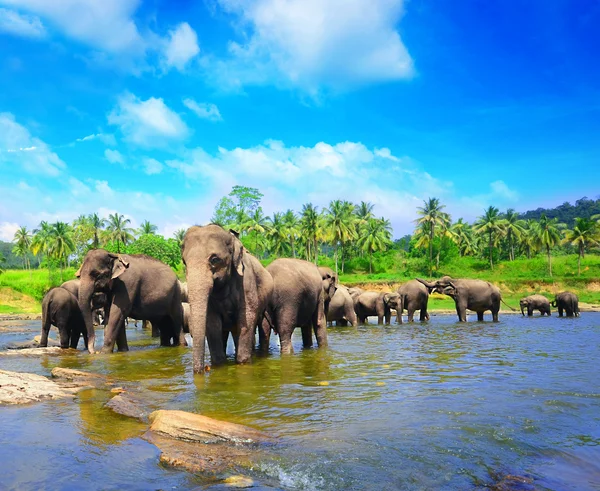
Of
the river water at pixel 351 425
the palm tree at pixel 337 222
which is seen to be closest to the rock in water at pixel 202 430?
the river water at pixel 351 425

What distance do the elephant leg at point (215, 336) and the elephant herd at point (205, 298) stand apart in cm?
2

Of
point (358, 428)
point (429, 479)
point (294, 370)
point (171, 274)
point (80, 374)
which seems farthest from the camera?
point (171, 274)

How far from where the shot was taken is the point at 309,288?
457 inches

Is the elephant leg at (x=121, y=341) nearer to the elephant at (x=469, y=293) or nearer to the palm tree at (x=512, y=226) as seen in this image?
the elephant at (x=469, y=293)

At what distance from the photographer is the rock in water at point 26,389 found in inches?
279

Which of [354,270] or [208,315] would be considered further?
[354,270]

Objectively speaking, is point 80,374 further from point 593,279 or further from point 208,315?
point 593,279

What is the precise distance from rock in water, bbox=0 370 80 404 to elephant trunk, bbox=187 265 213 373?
1.96 m

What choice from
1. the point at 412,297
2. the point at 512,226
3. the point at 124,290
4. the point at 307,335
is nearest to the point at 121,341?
the point at 124,290

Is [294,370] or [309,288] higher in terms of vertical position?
[309,288]

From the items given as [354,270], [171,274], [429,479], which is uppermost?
[354,270]

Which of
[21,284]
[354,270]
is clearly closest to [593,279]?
[354,270]

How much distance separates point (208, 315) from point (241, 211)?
219 ft

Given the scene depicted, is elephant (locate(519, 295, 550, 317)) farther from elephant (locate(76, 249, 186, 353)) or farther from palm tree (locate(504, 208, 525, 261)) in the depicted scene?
palm tree (locate(504, 208, 525, 261))
